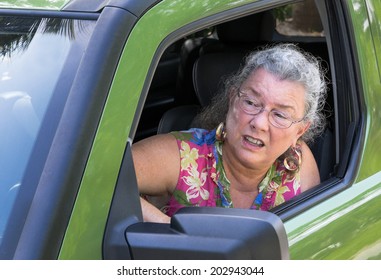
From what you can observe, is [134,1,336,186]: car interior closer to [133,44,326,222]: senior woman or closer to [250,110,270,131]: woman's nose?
[133,44,326,222]: senior woman

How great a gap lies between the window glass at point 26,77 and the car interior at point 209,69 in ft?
3.61

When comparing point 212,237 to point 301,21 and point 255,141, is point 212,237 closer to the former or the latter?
point 255,141

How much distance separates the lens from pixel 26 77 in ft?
6.04

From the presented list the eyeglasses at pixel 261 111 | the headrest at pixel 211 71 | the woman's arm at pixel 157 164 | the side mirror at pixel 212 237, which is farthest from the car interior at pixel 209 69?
the side mirror at pixel 212 237

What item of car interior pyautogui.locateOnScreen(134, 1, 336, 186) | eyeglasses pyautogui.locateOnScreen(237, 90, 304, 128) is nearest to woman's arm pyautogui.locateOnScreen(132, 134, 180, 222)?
eyeglasses pyautogui.locateOnScreen(237, 90, 304, 128)

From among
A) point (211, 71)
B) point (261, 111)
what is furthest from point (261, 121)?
point (211, 71)

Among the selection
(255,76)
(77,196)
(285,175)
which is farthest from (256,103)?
(77,196)

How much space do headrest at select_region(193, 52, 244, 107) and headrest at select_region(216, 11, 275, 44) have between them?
189 mm

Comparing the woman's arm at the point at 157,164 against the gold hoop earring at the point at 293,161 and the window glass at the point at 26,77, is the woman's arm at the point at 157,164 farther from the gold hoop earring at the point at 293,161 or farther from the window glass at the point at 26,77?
the window glass at the point at 26,77

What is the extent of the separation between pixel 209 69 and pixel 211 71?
12 millimetres

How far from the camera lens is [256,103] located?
2.46 metres

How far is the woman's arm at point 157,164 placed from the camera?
7.71 ft

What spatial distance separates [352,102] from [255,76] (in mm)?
320

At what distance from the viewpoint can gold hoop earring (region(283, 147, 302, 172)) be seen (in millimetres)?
2615
